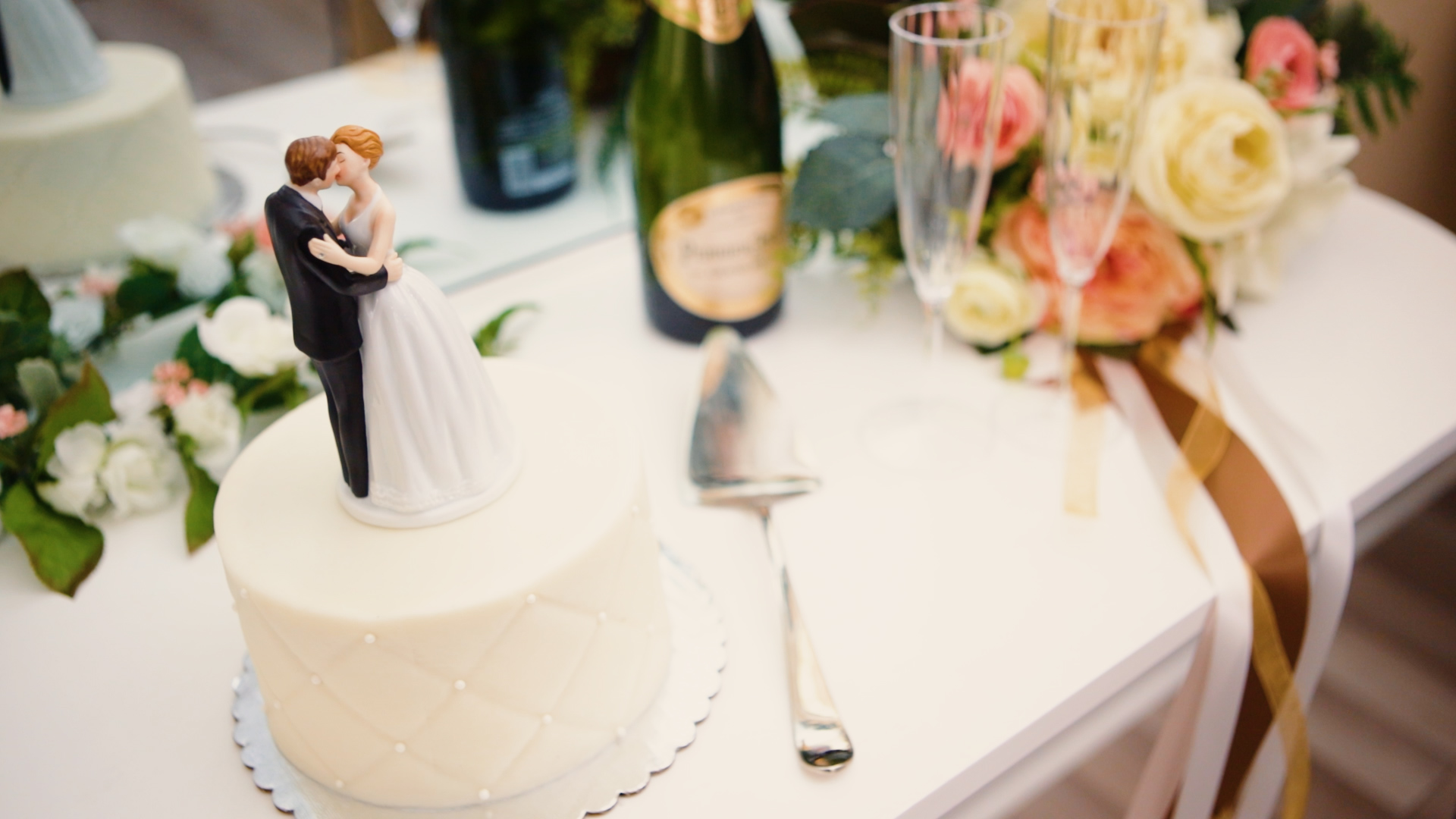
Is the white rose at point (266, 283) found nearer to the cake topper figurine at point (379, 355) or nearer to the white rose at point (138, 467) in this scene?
the white rose at point (138, 467)

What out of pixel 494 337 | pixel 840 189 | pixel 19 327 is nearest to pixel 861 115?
pixel 840 189

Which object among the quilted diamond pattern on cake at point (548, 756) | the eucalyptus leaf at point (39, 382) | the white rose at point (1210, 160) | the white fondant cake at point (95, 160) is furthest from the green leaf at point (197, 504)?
the white rose at point (1210, 160)

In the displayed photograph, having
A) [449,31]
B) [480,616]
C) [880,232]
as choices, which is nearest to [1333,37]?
[880,232]

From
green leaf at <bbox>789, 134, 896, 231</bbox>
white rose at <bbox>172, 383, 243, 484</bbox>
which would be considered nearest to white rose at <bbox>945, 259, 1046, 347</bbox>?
green leaf at <bbox>789, 134, 896, 231</bbox>

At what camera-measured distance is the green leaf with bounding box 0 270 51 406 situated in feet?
2.37

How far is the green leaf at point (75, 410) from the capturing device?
2.28ft

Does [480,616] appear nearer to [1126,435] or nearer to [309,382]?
[309,382]

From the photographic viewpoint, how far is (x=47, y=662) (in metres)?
0.61

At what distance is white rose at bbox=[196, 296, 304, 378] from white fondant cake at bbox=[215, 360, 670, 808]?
0.72 ft

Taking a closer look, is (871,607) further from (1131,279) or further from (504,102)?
(504,102)

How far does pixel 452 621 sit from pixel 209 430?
1.25 ft

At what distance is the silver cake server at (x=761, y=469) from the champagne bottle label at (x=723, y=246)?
0.03 metres

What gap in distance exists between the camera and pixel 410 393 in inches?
17.9

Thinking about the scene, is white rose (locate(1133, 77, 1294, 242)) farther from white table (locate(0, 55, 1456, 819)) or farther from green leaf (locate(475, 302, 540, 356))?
green leaf (locate(475, 302, 540, 356))
